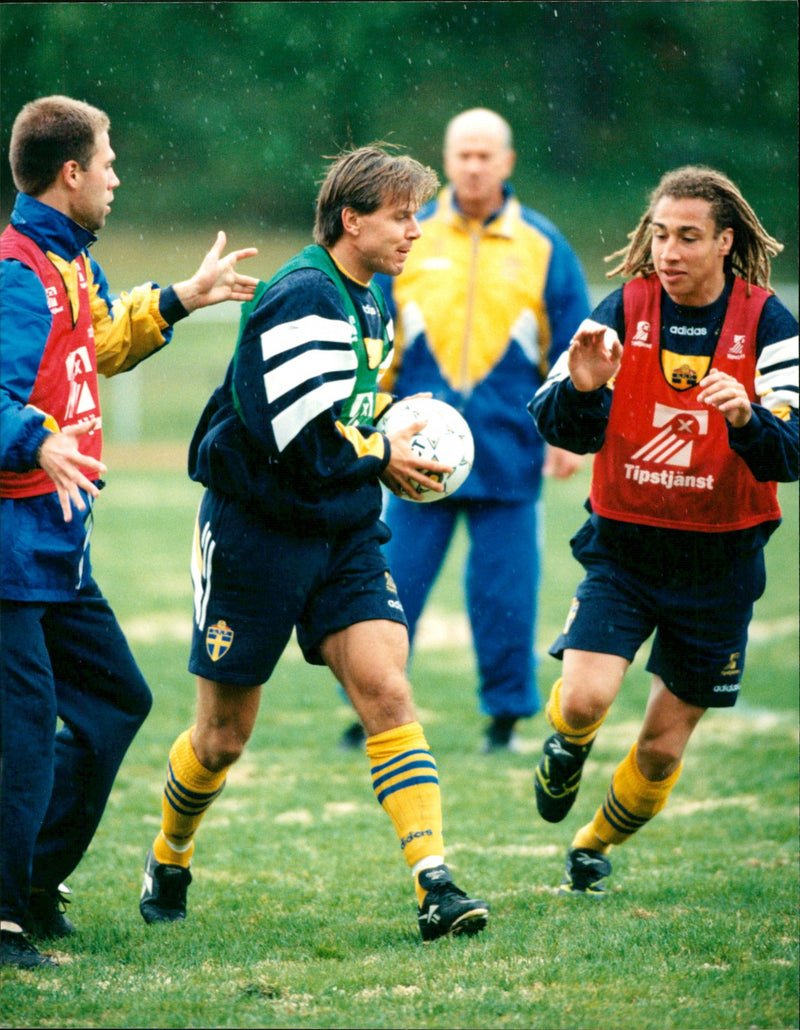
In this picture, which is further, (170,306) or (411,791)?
(170,306)

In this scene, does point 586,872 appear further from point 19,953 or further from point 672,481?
point 19,953

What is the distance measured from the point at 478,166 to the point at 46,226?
325 cm

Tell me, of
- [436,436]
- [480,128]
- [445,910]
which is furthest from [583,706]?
[480,128]

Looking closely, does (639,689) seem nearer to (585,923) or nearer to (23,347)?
(585,923)

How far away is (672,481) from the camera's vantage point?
4195mm

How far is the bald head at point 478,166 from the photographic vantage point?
657 centimetres

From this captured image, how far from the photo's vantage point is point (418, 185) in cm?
402

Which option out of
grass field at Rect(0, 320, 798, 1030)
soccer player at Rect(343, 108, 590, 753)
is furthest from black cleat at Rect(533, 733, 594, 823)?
soccer player at Rect(343, 108, 590, 753)

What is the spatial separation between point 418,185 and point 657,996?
87.2 inches

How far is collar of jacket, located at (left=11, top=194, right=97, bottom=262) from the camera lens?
12.2ft

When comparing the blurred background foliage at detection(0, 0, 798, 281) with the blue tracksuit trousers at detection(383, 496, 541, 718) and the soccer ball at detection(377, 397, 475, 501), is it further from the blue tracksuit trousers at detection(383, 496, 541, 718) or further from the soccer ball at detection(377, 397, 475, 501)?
the soccer ball at detection(377, 397, 475, 501)

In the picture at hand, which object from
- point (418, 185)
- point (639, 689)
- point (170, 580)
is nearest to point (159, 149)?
point (170, 580)

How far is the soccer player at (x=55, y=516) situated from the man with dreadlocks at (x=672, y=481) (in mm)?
1290

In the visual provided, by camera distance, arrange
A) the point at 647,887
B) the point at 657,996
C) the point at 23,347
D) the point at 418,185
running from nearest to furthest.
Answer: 1. the point at 657,996
2. the point at 23,347
3. the point at 418,185
4. the point at 647,887
